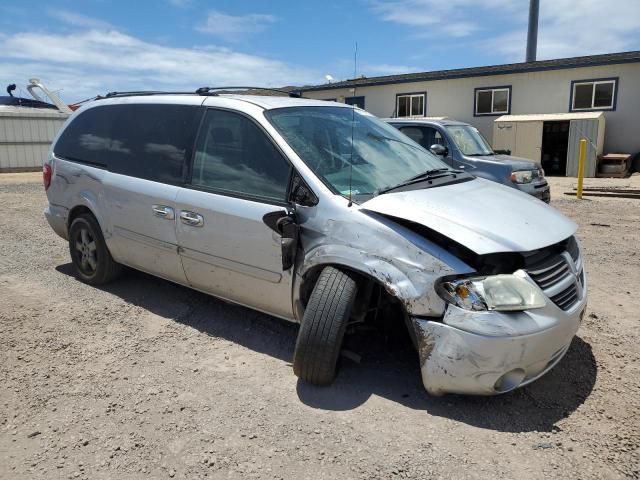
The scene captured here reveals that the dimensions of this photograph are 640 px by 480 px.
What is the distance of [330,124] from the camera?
389 cm

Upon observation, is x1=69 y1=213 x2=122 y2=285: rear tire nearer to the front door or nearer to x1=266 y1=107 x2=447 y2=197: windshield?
the front door

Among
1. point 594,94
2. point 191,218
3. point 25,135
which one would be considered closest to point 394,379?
point 191,218

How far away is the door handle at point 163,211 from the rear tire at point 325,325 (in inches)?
58.6

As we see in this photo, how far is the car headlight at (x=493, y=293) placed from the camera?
2.69 meters

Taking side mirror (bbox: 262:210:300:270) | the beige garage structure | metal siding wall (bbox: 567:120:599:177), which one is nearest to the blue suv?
side mirror (bbox: 262:210:300:270)

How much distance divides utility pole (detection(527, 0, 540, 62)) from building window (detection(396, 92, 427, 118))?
11466 millimetres

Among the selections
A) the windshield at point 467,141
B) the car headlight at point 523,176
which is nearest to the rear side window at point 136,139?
the windshield at point 467,141

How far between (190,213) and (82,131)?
205cm

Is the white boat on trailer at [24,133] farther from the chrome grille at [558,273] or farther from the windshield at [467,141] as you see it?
the chrome grille at [558,273]

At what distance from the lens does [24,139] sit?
1783 centimetres

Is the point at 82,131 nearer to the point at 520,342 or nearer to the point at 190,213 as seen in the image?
the point at 190,213

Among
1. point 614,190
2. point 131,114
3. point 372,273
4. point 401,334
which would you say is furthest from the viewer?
point 614,190

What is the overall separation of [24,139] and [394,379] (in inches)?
735

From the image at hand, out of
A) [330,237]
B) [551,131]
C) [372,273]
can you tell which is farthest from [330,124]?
[551,131]
